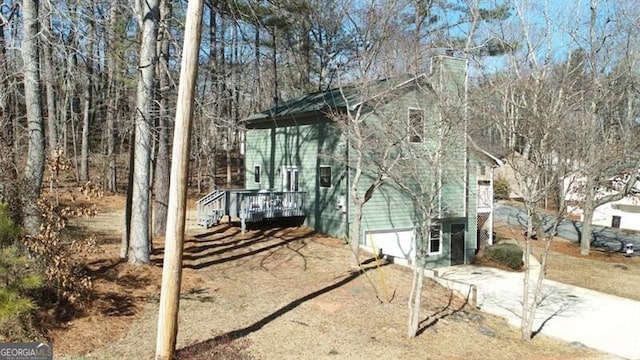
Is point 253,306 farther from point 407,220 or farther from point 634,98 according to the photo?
point 634,98

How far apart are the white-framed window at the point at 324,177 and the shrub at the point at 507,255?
8.01 m

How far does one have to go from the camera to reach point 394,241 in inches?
699

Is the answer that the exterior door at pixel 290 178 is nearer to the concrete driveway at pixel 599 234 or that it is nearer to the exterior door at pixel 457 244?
the exterior door at pixel 457 244

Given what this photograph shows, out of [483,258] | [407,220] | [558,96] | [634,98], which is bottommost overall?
[483,258]

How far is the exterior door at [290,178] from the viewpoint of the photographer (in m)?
18.9

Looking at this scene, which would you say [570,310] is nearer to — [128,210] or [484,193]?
[484,193]

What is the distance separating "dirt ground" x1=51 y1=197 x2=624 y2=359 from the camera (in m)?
7.23

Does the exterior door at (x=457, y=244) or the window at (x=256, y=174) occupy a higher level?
the window at (x=256, y=174)

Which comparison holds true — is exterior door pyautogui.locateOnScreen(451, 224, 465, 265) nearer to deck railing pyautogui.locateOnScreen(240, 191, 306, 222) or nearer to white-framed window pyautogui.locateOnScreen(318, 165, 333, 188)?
white-framed window pyautogui.locateOnScreen(318, 165, 333, 188)

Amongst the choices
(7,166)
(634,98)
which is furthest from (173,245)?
(634,98)

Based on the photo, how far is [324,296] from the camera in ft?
35.3

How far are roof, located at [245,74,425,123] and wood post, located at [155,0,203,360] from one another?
8037 millimetres

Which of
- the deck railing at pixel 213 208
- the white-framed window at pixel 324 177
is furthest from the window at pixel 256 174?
the white-framed window at pixel 324 177

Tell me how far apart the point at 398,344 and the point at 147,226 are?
19.8ft
